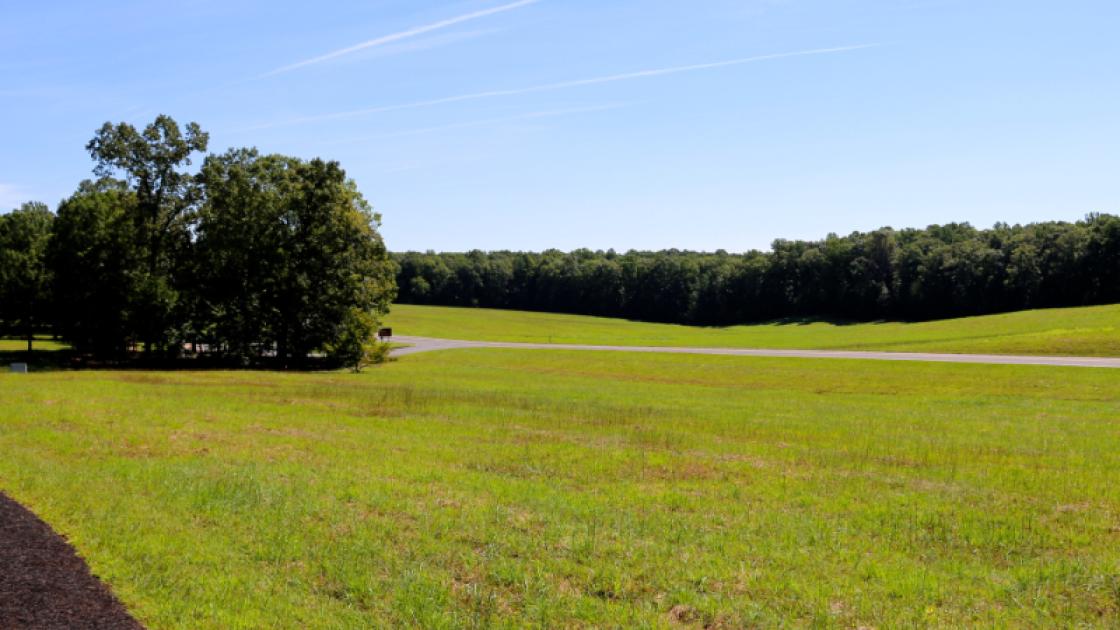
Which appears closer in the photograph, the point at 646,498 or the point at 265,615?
the point at 265,615

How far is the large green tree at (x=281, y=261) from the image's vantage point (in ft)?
162

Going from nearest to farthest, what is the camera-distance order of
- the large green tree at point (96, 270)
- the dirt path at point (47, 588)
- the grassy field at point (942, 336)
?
the dirt path at point (47, 588) < the large green tree at point (96, 270) < the grassy field at point (942, 336)

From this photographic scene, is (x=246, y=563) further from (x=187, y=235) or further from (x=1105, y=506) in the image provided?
(x=187, y=235)

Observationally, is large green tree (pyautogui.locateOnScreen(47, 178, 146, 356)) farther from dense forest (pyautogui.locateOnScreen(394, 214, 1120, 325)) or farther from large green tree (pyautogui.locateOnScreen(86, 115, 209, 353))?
dense forest (pyautogui.locateOnScreen(394, 214, 1120, 325))

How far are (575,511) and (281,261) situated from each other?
43256 mm

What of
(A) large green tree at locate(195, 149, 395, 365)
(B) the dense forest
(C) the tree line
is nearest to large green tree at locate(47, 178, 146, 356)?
(C) the tree line

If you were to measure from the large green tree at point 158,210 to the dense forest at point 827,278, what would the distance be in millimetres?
61252

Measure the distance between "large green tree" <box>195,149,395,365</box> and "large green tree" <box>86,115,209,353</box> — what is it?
151cm

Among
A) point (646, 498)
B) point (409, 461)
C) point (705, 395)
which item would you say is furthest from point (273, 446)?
point (705, 395)

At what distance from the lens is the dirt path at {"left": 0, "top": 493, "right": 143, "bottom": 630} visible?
818 centimetres

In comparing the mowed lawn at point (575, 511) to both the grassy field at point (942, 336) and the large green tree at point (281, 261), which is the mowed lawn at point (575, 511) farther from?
the grassy field at point (942, 336)

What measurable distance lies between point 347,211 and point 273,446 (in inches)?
1409

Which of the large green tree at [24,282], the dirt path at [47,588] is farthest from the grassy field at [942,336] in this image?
the dirt path at [47,588]

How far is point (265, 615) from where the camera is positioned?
826 cm
